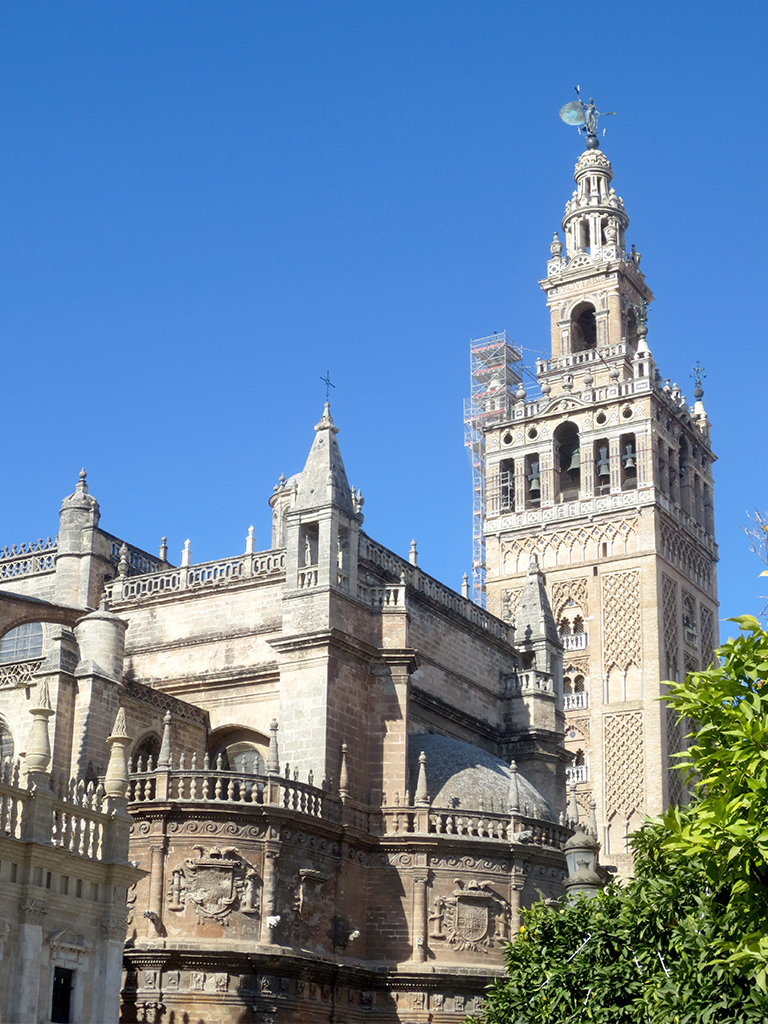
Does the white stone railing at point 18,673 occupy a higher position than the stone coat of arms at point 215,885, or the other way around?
the white stone railing at point 18,673

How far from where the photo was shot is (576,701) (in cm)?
5591

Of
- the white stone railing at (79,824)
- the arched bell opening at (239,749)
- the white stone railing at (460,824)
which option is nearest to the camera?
the white stone railing at (79,824)

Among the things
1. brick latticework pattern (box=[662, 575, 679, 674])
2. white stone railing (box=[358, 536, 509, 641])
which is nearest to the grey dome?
white stone railing (box=[358, 536, 509, 641])

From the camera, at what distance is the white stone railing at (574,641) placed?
56.5 m

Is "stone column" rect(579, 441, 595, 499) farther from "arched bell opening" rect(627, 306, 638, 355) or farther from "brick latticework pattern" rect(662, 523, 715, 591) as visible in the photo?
"arched bell opening" rect(627, 306, 638, 355)

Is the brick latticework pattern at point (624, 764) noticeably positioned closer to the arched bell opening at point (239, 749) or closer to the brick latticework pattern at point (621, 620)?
the brick latticework pattern at point (621, 620)

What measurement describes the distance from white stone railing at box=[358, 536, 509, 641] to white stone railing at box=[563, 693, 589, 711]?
1348 cm

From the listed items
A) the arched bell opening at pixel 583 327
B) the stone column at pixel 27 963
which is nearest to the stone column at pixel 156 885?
the stone column at pixel 27 963

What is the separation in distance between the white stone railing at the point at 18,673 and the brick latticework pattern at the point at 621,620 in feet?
89.6

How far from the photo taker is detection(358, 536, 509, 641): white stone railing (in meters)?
37.7

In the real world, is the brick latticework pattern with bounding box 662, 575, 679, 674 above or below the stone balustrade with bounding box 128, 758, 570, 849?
above

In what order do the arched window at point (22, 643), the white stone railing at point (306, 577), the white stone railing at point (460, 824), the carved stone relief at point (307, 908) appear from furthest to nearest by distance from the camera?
the arched window at point (22, 643), the white stone railing at point (306, 577), the white stone railing at point (460, 824), the carved stone relief at point (307, 908)

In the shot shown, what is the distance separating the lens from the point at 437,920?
32.8m

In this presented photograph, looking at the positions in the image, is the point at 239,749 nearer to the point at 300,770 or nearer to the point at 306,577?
the point at 300,770
